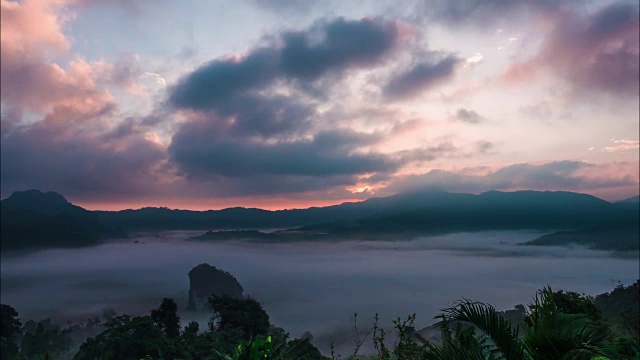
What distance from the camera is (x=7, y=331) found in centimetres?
6706

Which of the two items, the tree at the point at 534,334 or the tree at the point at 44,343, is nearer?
the tree at the point at 534,334

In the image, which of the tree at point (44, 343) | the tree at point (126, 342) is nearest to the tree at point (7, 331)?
the tree at point (44, 343)

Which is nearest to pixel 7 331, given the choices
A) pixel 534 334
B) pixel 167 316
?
pixel 167 316

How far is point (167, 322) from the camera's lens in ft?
221

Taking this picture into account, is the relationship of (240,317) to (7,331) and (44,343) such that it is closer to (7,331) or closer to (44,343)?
(7,331)

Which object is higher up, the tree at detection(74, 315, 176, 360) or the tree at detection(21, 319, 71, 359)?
the tree at detection(74, 315, 176, 360)

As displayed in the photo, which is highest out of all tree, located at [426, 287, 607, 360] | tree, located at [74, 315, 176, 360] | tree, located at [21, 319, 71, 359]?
tree, located at [426, 287, 607, 360]

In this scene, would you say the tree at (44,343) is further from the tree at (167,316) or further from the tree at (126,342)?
the tree at (126,342)

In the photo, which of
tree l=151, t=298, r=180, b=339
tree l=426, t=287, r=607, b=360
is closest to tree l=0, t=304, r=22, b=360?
tree l=151, t=298, r=180, b=339

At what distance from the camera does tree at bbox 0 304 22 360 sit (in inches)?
2520

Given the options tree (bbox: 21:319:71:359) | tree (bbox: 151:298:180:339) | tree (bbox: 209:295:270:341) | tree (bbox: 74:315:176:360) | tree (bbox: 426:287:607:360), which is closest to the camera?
tree (bbox: 426:287:607:360)

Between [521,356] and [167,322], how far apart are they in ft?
223

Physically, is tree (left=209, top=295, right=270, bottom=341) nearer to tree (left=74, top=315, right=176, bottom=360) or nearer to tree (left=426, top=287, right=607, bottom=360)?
tree (left=74, top=315, right=176, bottom=360)

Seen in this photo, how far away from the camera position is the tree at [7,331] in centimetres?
6400
